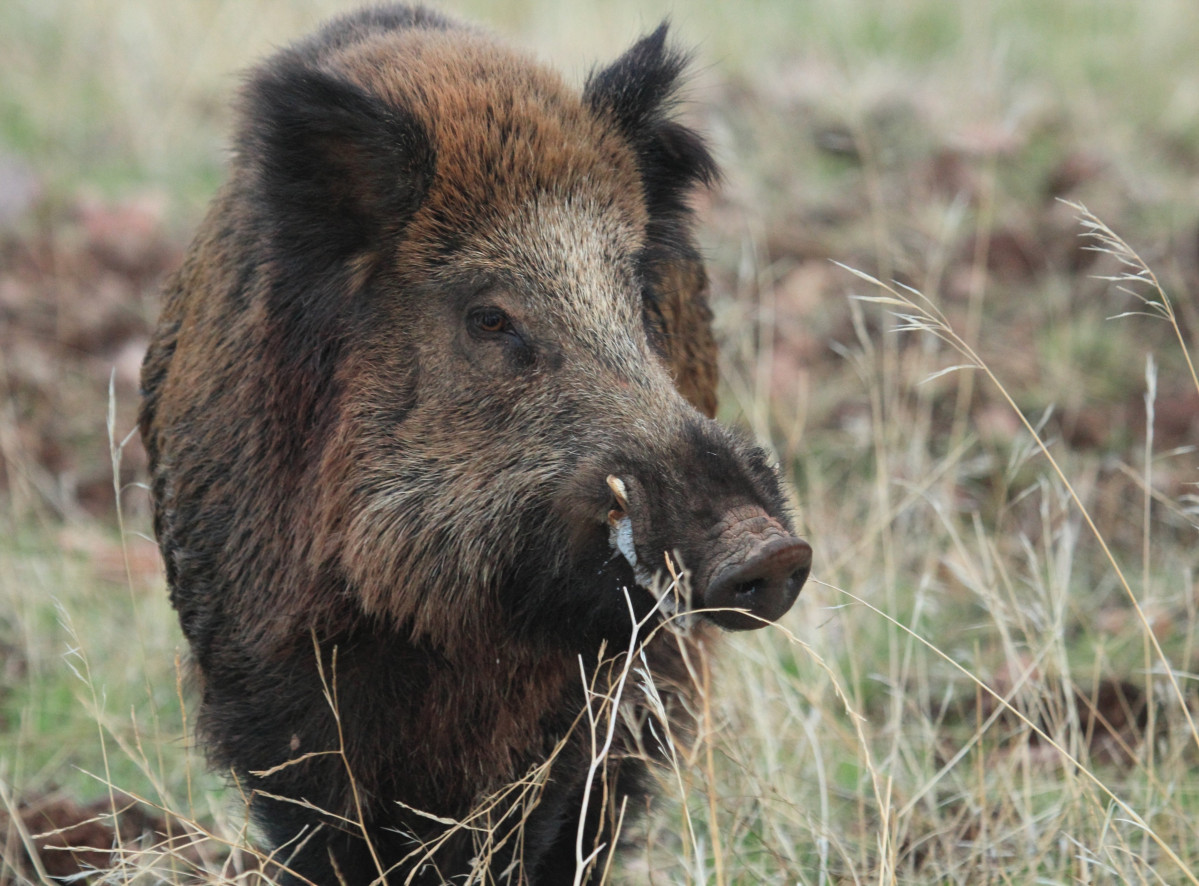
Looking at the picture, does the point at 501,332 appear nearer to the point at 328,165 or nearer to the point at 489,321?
the point at 489,321

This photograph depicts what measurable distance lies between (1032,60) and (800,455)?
202 inches

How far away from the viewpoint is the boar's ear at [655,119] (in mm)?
3213

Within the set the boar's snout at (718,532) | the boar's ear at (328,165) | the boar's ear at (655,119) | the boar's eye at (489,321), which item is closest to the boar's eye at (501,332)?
the boar's eye at (489,321)

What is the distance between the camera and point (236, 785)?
3209 millimetres

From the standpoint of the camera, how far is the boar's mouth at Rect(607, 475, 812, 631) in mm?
2299

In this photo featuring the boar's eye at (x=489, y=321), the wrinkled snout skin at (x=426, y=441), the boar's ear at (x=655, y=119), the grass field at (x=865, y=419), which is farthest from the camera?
the grass field at (x=865, y=419)

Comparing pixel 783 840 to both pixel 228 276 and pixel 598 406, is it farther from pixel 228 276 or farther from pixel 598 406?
pixel 228 276

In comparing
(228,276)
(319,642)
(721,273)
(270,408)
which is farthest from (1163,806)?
(721,273)

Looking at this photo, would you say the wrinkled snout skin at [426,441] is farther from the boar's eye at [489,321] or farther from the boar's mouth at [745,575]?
the boar's mouth at [745,575]

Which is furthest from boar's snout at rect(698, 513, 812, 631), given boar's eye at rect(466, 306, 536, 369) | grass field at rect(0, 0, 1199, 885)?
boar's eye at rect(466, 306, 536, 369)

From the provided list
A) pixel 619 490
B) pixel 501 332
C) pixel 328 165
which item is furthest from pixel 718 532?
pixel 328 165

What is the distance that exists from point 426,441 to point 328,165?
24.4 inches

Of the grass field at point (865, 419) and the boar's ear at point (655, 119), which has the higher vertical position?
the boar's ear at point (655, 119)

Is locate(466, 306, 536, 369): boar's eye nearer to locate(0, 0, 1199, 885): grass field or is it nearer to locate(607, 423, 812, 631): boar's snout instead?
locate(607, 423, 812, 631): boar's snout
